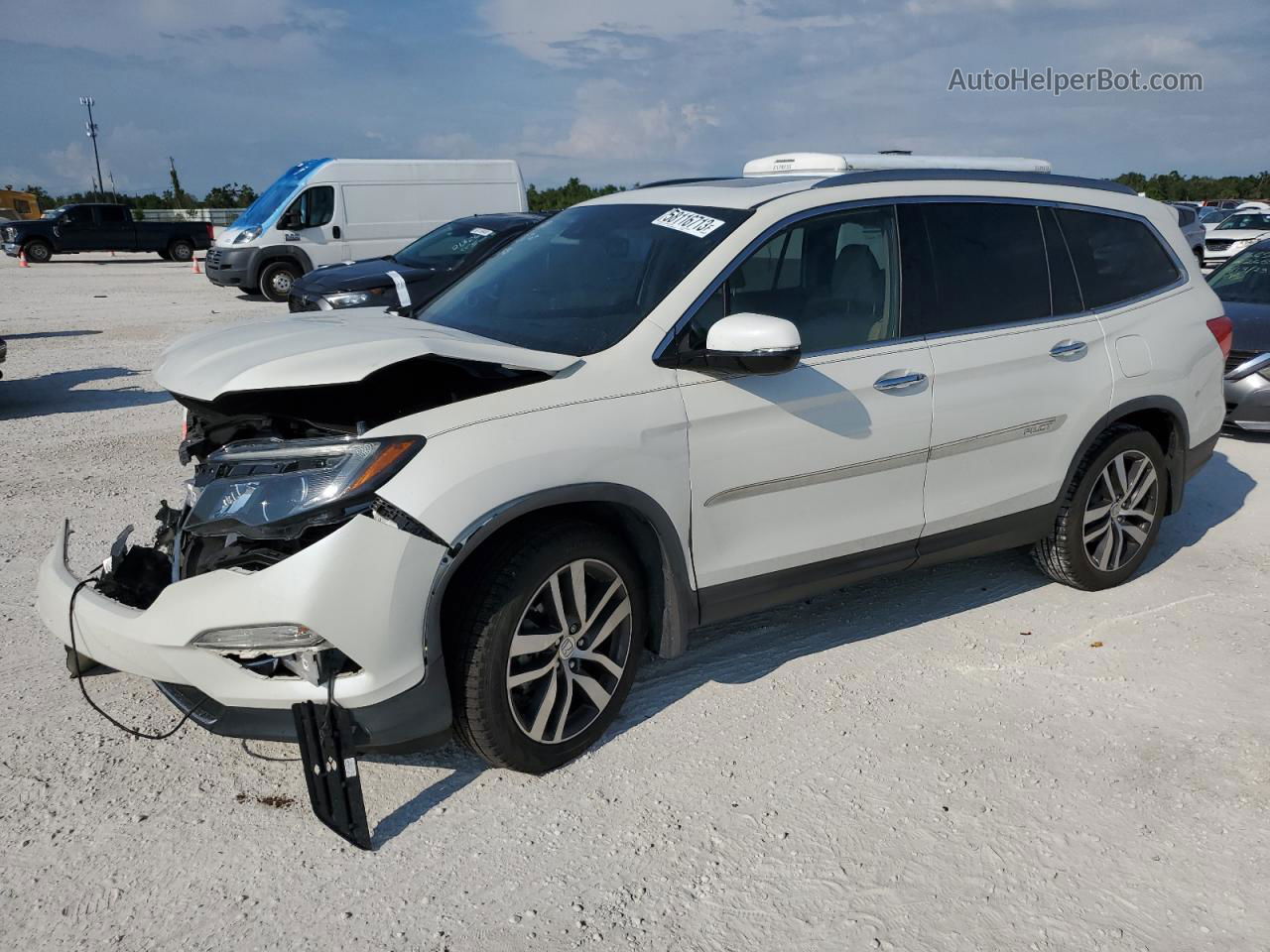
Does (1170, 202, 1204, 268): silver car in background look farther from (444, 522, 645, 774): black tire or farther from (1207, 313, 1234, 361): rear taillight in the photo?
(444, 522, 645, 774): black tire

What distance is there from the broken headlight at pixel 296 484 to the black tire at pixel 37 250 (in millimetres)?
29648

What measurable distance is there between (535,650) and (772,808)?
88cm

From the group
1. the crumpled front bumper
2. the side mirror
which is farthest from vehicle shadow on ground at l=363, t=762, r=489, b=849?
the side mirror

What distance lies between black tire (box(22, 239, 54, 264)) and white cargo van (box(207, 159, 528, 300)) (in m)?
13.5

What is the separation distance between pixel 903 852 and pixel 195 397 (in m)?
2.48

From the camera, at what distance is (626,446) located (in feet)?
10.9

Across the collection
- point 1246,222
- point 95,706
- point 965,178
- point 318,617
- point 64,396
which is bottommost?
point 64,396

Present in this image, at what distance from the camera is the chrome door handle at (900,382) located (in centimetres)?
391

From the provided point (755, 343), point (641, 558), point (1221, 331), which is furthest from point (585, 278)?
point (1221, 331)

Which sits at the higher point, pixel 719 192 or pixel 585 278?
pixel 719 192

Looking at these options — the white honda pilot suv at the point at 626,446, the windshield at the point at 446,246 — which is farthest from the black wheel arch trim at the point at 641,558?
the windshield at the point at 446,246

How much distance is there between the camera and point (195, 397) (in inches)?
126

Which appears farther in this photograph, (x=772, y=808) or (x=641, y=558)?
(x=641, y=558)

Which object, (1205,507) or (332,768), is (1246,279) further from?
(332,768)
